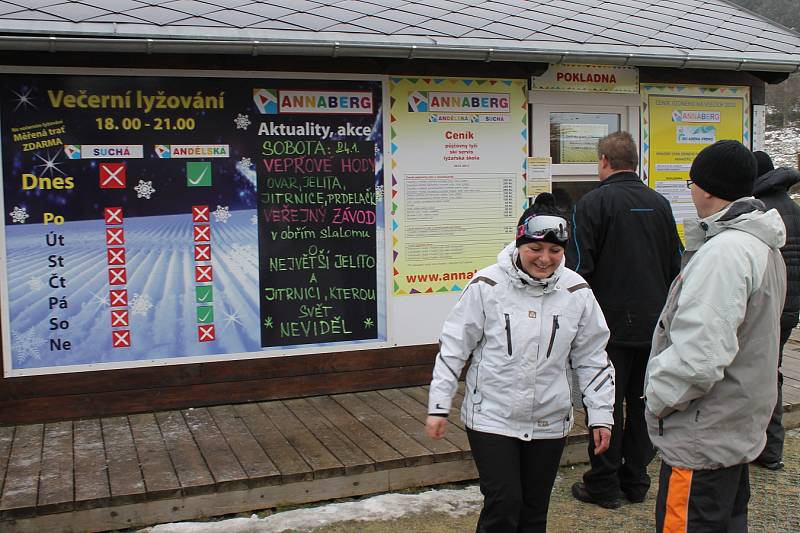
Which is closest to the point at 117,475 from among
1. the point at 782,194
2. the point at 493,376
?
the point at 493,376

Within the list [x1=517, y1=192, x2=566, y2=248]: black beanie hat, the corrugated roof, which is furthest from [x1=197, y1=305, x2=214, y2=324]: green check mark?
[x1=517, y1=192, x2=566, y2=248]: black beanie hat

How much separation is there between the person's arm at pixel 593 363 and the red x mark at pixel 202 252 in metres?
3.28

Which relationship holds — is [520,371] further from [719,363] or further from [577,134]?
[577,134]

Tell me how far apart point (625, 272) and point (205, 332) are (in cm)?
305

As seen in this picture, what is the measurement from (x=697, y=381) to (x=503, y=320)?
0.83 meters

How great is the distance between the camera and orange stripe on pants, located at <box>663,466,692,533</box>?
309 cm

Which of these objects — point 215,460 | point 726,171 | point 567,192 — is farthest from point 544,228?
point 567,192

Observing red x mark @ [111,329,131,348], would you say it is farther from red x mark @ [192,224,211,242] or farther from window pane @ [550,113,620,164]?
window pane @ [550,113,620,164]

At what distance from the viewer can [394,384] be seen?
21.8 feet

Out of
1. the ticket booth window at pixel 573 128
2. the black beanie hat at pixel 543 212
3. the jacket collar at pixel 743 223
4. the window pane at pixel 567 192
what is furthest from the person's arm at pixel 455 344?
the window pane at pixel 567 192

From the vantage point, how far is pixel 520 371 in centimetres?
348

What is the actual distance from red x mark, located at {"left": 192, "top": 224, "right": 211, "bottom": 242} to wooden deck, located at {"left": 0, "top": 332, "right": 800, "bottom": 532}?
124 centimetres

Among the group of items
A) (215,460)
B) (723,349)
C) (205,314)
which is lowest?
(215,460)

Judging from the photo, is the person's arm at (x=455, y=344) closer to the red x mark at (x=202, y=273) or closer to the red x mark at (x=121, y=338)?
the red x mark at (x=202, y=273)
